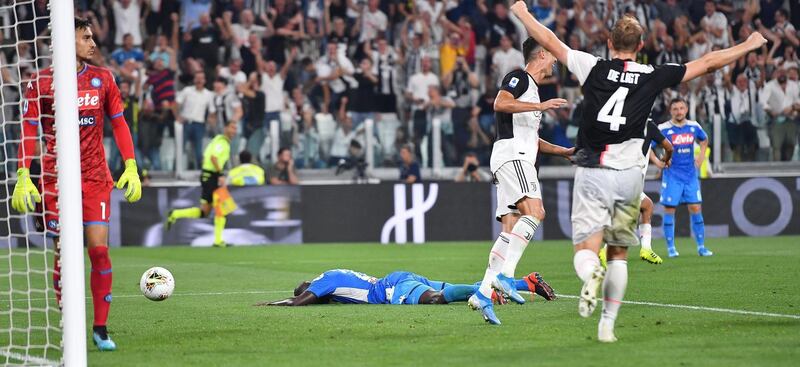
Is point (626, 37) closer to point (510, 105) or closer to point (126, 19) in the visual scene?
point (510, 105)

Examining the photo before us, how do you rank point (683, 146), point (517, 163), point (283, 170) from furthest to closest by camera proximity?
point (283, 170) → point (683, 146) → point (517, 163)

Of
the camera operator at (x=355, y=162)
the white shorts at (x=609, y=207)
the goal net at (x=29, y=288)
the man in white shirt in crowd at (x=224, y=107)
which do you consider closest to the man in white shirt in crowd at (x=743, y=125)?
the camera operator at (x=355, y=162)

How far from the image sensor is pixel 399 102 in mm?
22172

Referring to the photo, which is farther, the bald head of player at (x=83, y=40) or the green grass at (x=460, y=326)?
the bald head of player at (x=83, y=40)

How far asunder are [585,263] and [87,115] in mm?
3406

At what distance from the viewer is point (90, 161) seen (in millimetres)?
7773

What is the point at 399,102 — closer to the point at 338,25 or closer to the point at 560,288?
the point at 338,25

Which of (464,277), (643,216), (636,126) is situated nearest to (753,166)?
(643,216)

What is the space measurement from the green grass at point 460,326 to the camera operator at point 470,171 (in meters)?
7.01

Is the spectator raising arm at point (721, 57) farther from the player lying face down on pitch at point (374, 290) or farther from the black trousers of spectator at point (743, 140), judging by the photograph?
the black trousers of spectator at point (743, 140)

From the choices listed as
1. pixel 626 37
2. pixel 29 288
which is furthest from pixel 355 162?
pixel 626 37

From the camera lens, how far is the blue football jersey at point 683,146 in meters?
16.9

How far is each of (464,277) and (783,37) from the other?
510 inches

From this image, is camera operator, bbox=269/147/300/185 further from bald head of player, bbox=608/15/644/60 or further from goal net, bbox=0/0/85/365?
bald head of player, bbox=608/15/644/60
